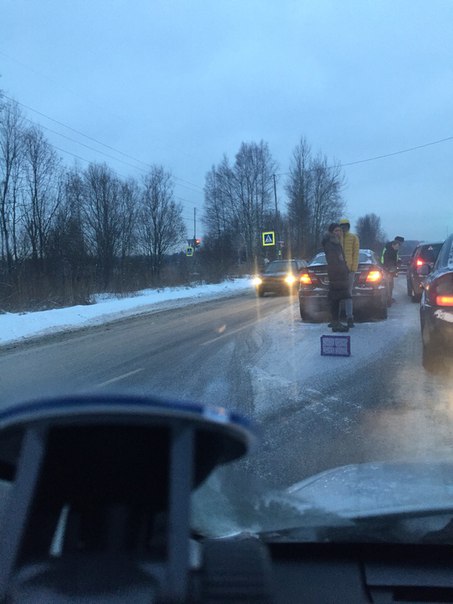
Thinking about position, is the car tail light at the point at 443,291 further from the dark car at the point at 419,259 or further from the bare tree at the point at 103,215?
the bare tree at the point at 103,215

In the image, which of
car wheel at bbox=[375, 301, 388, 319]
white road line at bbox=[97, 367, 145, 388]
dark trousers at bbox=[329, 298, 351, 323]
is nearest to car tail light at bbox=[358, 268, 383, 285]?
car wheel at bbox=[375, 301, 388, 319]

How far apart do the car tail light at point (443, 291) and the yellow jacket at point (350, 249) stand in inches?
161

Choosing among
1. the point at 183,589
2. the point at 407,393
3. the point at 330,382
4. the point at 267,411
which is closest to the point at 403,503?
the point at 183,589

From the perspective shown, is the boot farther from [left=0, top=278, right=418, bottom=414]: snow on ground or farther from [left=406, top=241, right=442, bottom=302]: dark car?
[left=406, top=241, right=442, bottom=302]: dark car

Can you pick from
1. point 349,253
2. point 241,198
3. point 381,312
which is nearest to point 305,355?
point 349,253

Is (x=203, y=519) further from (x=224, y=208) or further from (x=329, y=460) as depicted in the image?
(x=224, y=208)

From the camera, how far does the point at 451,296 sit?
255 inches

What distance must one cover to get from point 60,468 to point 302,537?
1.20 metres

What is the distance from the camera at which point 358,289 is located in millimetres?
11844

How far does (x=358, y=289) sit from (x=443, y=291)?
5304 millimetres

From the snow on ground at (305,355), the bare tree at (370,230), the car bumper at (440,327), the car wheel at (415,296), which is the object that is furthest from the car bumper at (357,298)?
the bare tree at (370,230)

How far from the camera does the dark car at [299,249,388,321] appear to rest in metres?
11.8

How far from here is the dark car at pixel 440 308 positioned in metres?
6.50

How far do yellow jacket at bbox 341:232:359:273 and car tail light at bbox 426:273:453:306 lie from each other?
161 inches
